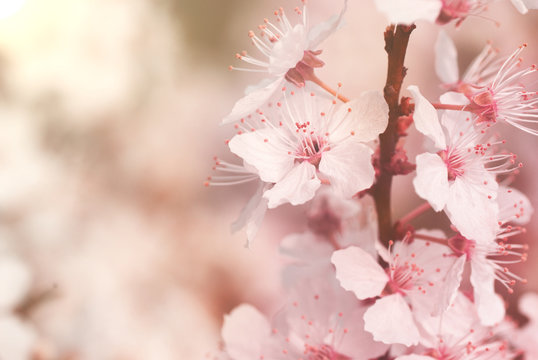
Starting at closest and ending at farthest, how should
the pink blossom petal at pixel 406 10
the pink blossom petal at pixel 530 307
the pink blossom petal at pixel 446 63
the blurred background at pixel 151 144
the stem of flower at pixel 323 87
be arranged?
the pink blossom petal at pixel 406 10, the stem of flower at pixel 323 87, the pink blossom petal at pixel 446 63, the pink blossom petal at pixel 530 307, the blurred background at pixel 151 144

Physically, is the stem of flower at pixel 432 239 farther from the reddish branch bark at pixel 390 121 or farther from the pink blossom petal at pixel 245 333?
the pink blossom petal at pixel 245 333

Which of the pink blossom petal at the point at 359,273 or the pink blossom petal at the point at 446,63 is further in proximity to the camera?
the pink blossom petal at the point at 446,63

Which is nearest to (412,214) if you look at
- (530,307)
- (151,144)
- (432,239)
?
(432,239)

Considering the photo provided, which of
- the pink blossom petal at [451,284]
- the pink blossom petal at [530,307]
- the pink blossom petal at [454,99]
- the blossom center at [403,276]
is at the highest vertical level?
the pink blossom petal at [454,99]

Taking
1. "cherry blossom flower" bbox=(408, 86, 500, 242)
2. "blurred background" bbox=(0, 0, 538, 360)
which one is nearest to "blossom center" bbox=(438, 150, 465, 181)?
"cherry blossom flower" bbox=(408, 86, 500, 242)

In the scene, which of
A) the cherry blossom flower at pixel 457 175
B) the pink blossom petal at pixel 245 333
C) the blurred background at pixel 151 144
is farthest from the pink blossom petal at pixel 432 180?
the blurred background at pixel 151 144

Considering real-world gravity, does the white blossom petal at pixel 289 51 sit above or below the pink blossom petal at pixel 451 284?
above
